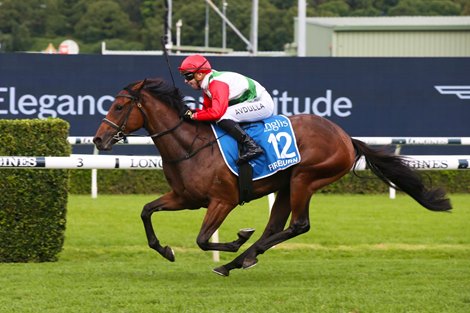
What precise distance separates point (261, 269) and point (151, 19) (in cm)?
4570

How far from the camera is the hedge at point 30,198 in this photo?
8.68 meters

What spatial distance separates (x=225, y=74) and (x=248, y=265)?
133 cm

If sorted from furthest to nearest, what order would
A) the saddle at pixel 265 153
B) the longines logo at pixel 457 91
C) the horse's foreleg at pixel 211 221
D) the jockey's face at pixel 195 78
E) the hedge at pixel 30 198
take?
the longines logo at pixel 457 91 < the hedge at pixel 30 198 < the jockey's face at pixel 195 78 < the saddle at pixel 265 153 < the horse's foreleg at pixel 211 221

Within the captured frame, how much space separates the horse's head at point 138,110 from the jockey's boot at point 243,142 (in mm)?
413

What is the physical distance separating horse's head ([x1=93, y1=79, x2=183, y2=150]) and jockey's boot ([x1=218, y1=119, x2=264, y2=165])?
0.41m

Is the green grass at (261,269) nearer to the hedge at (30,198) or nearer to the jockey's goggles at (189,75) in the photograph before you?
the hedge at (30,198)

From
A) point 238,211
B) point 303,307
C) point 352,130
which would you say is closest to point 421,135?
point 352,130

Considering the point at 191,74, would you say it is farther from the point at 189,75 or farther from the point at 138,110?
the point at 138,110

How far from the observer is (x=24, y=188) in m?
8.69

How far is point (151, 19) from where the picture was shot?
53.3 metres

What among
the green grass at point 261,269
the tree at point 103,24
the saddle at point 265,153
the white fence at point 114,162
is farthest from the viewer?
the tree at point 103,24

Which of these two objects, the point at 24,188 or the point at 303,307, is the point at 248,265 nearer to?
the point at 303,307

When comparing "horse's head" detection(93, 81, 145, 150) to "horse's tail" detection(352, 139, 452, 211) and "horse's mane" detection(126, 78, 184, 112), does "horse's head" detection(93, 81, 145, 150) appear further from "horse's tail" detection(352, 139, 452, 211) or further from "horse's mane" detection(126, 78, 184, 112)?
"horse's tail" detection(352, 139, 452, 211)

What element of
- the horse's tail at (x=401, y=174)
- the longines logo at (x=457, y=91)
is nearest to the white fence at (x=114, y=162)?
the horse's tail at (x=401, y=174)
